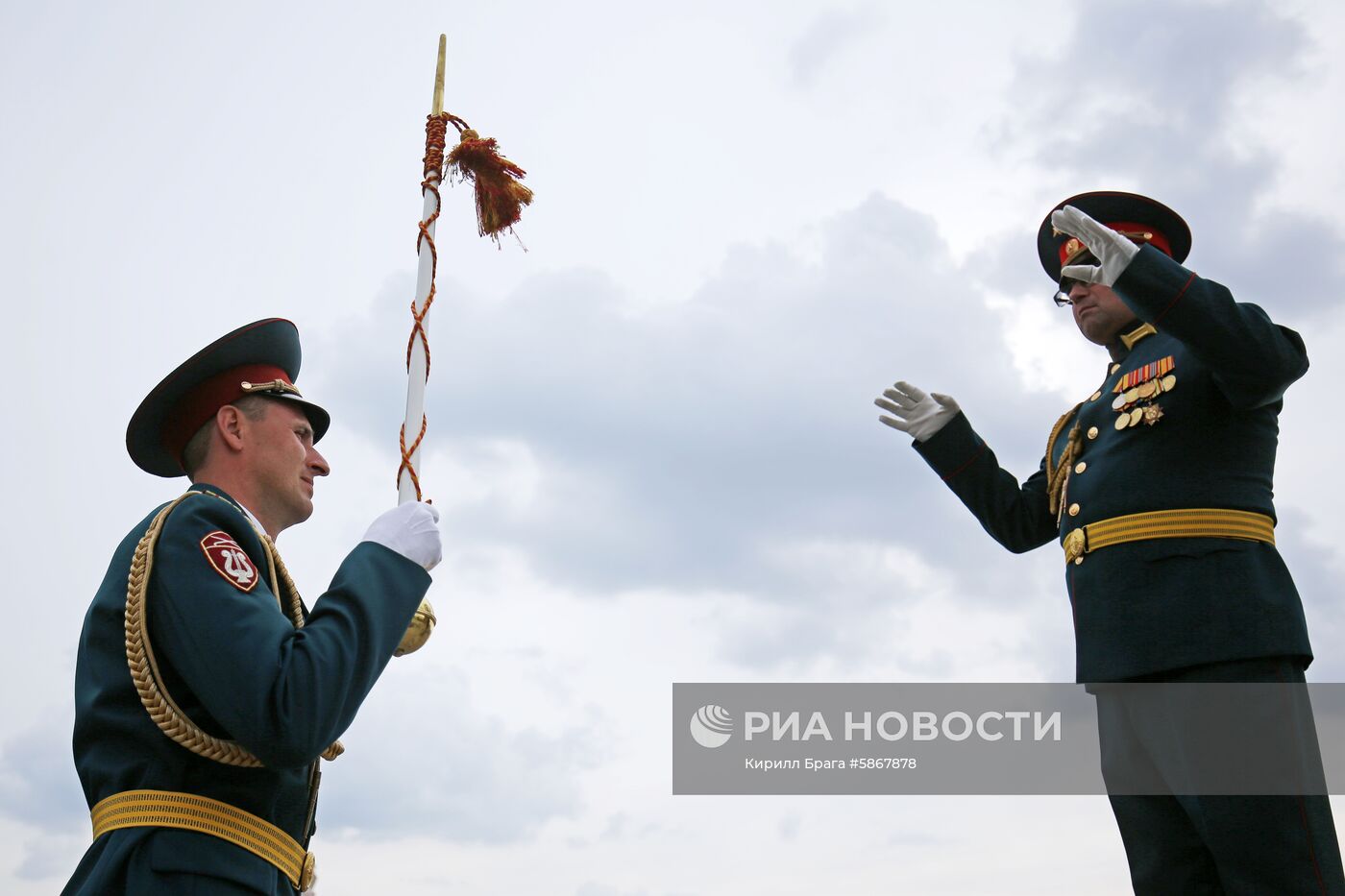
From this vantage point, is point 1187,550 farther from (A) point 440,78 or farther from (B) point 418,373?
(A) point 440,78

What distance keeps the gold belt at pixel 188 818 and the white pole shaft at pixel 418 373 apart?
43.0 inches

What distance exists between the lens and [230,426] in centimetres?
397

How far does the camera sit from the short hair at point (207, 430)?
4.00 m

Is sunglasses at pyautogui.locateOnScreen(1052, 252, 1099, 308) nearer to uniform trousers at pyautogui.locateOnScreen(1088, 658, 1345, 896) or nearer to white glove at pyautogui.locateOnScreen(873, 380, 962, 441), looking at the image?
white glove at pyautogui.locateOnScreen(873, 380, 962, 441)

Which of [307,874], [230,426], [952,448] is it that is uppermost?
[952,448]

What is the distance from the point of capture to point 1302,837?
392 cm

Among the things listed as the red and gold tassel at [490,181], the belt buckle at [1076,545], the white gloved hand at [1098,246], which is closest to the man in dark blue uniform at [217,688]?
the red and gold tassel at [490,181]

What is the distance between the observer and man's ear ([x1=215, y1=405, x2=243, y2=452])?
3.94m

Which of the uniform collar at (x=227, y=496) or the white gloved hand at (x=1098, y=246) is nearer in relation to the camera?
the uniform collar at (x=227, y=496)

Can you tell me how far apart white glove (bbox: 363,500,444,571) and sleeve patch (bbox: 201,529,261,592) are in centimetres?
40

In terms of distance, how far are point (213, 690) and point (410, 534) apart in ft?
2.51

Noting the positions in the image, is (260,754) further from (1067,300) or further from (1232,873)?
(1067,300)

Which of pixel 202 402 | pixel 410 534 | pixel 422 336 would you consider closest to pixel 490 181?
pixel 422 336

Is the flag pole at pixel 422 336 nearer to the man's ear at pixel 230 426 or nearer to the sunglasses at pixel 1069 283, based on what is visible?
the man's ear at pixel 230 426
